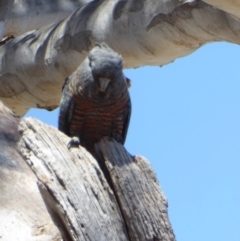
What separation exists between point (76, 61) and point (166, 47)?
2.07 ft

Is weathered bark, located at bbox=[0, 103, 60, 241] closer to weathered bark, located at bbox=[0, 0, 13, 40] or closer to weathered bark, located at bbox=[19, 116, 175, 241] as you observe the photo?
weathered bark, located at bbox=[19, 116, 175, 241]

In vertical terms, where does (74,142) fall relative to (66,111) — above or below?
below

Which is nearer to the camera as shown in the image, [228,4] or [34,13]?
[228,4]

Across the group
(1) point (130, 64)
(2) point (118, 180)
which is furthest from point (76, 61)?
(2) point (118, 180)

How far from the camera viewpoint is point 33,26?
5898 mm

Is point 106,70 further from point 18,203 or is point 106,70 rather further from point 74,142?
point 18,203

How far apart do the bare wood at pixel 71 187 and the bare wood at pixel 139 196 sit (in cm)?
4

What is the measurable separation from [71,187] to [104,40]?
7.01 feet

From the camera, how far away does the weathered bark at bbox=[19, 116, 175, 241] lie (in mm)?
2734

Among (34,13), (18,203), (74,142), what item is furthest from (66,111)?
(34,13)

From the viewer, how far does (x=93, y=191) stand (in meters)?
2.82

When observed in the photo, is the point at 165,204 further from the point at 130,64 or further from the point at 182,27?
the point at 130,64

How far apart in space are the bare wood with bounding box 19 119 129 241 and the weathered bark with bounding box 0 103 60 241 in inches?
13.6

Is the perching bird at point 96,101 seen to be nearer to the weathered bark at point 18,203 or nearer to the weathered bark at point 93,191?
the weathered bark at point 93,191
